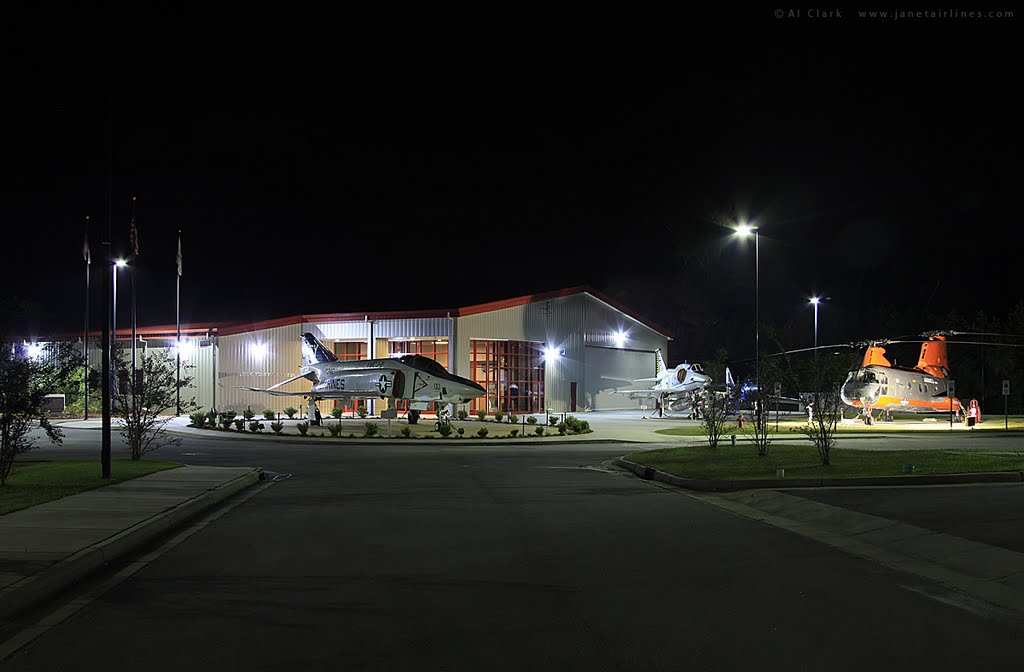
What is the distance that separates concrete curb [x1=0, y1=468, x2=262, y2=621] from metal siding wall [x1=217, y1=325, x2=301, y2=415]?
34709 mm

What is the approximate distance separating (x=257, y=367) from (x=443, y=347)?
34.9 ft

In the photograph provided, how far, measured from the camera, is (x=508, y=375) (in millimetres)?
50844

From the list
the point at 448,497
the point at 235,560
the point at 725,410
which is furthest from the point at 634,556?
the point at 725,410

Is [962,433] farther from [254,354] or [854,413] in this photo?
[254,354]

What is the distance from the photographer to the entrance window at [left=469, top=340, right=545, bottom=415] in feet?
164

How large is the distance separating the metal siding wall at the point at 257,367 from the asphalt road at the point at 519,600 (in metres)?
35.8

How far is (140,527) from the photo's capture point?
10961mm

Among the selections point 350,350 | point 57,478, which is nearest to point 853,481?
point 57,478

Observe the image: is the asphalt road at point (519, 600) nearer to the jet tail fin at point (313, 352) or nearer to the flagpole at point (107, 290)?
the flagpole at point (107, 290)

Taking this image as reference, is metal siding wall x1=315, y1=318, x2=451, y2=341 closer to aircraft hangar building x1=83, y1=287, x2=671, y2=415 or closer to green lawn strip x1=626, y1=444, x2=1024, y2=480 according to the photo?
aircraft hangar building x1=83, y1=287, x2=671, y2=415

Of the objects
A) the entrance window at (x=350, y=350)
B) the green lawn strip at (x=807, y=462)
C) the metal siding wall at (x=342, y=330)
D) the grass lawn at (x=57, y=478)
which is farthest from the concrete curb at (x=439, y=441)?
the entrance window at (x=350, y=350)

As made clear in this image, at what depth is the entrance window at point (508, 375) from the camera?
49938 millimetres

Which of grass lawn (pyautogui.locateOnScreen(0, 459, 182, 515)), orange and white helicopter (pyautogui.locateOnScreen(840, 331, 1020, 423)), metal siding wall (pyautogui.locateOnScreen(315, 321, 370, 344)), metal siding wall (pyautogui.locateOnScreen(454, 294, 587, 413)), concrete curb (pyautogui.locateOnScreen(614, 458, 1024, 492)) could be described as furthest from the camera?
metal siding wall (pyautogui.locateOnScreen(315, 321, 370, 344))

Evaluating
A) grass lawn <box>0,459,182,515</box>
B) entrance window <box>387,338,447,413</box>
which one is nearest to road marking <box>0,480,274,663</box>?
grass lawn <box>0,459,182,515</box>
